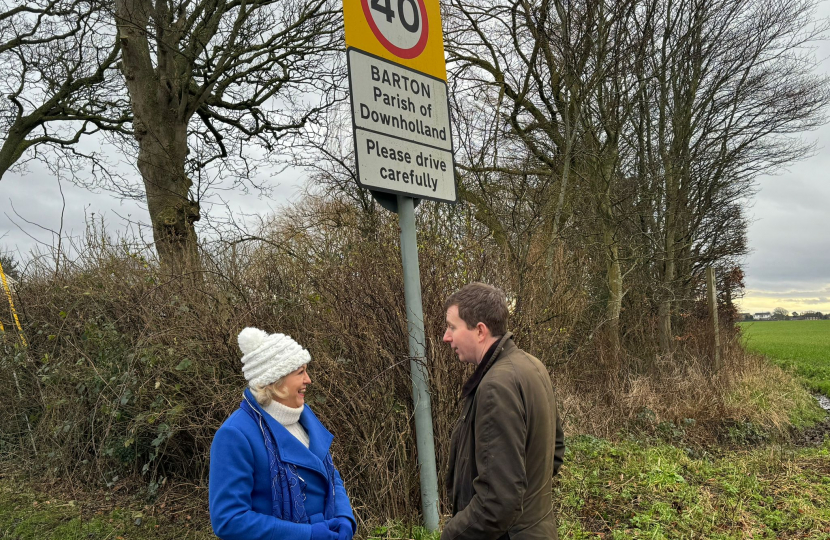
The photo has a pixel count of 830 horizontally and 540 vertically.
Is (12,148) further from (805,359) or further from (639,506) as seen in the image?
(805,359)

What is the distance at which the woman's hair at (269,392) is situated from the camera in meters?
2.46

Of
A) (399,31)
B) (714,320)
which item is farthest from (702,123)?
(399,31)

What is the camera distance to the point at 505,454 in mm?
2240

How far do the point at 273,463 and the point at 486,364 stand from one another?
929 mm

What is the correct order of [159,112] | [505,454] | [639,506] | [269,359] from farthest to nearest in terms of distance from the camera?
[159,112] → [639,506] → [269,359] → [505,454]

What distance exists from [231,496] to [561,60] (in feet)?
29.5

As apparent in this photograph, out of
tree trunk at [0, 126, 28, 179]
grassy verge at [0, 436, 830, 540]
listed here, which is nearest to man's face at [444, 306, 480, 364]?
grassy verge at [0, 436, 830, 540]

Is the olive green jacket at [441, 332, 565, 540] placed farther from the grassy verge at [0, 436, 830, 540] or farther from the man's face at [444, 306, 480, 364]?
the grassy verge at [0, 436, 830, 540]

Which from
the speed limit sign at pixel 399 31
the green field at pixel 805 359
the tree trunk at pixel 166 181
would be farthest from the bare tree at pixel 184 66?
the green field at pixel 805 359

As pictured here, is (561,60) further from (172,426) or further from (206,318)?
(172,426)

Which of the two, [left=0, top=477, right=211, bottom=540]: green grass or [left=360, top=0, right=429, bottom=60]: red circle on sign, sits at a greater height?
[left=360, top=0, right=429, bottom=60]: red circle on sign

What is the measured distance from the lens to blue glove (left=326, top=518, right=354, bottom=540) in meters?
2.46

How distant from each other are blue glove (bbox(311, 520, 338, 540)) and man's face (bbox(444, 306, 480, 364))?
34.1 inches

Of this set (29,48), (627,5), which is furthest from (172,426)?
(29,48)
